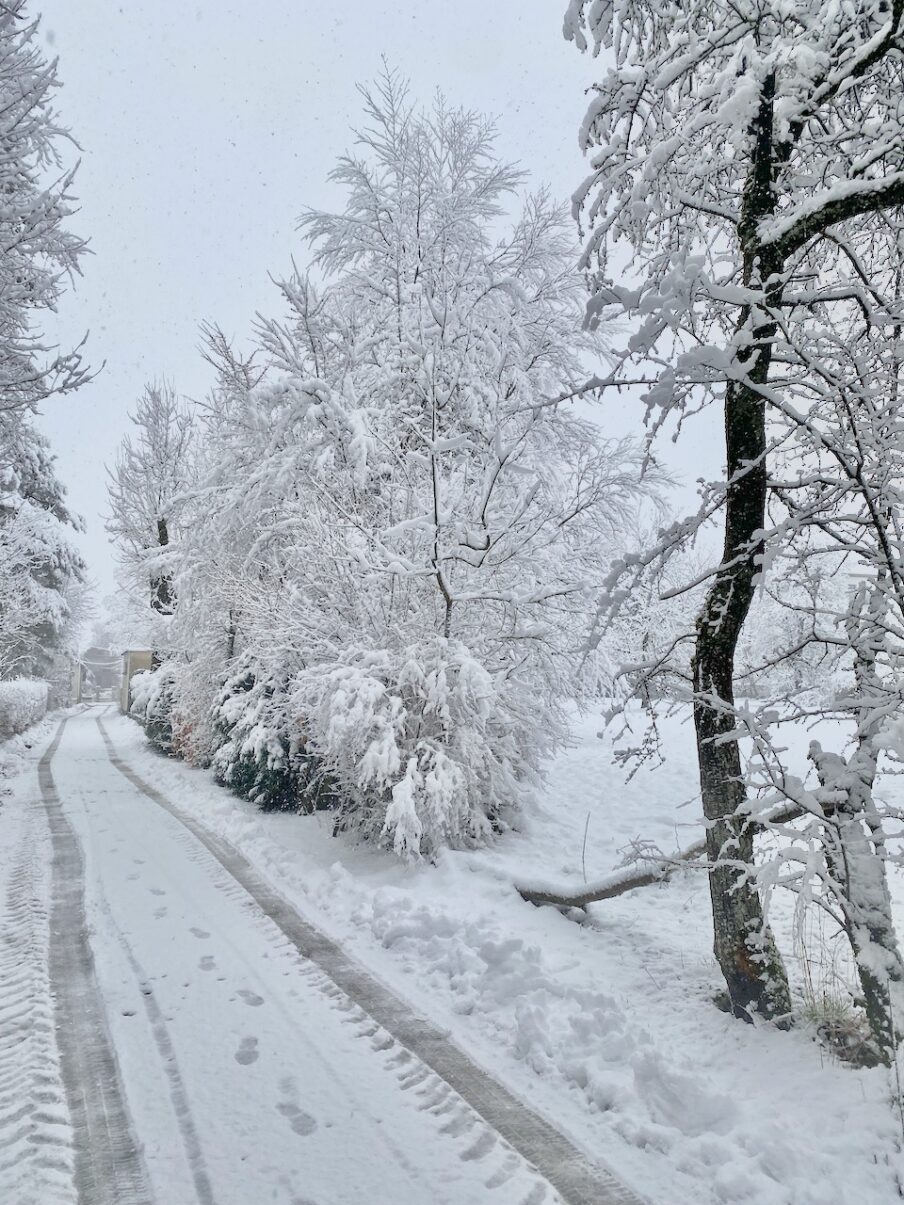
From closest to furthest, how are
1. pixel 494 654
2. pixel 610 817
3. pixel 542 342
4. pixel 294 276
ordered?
pixel 494 654 → pixel 610 817 → pixel 294 276 → pixel 542 342

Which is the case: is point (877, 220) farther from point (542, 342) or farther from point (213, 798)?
point (213, 798)

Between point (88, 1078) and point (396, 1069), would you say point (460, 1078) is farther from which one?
point (88, 1078)

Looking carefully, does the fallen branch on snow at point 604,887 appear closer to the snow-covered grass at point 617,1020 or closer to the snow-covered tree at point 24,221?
the snow-covered grass at point 617,1020

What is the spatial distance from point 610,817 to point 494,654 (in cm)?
296

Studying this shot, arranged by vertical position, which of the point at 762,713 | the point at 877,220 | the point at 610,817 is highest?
the point at 877,220

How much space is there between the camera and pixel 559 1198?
2.77 meters

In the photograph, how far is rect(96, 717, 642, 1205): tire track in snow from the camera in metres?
2.88

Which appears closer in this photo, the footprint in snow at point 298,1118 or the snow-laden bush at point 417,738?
the footprint in snow at point 298,1118

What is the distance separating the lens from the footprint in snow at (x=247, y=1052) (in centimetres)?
372

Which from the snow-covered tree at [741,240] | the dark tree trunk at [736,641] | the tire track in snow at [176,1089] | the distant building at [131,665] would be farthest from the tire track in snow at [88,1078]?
the distant building at [131,665]

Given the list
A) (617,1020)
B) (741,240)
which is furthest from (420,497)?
(617,1020)

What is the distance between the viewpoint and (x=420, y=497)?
8.42 meters

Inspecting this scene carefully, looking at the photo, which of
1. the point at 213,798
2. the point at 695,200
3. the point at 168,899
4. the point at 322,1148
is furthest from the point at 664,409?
the point at 213,798

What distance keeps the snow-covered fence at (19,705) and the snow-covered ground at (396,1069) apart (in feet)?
45.4
